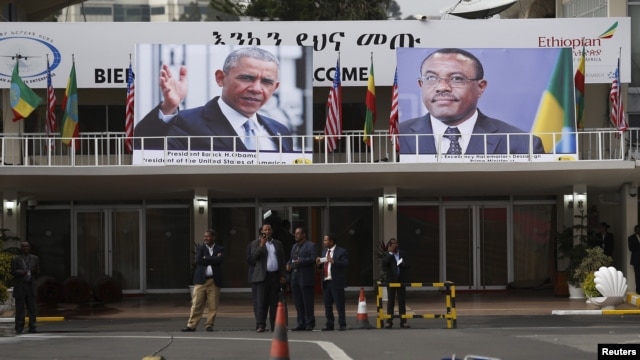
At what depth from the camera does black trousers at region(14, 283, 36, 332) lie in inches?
874

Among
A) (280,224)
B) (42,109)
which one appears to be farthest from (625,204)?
(42,109)

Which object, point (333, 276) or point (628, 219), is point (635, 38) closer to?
point (628, 219)

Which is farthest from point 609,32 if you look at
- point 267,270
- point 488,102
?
point 267,270

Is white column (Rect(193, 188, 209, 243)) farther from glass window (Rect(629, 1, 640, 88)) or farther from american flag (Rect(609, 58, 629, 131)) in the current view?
glass window (Rect(629, 1, 640, 88))

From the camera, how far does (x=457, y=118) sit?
31984 millimetres

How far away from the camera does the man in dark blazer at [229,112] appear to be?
103 ft

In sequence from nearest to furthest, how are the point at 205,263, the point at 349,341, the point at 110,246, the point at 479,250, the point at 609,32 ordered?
the point at 349,341
the point at 205,263
the point at 609,32
the point at 479,250
the point at 110,246

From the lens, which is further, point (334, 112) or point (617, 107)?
point (334, 112)

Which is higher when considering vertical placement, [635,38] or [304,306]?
[635,38]

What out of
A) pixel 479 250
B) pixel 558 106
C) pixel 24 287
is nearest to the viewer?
pixel 24 287

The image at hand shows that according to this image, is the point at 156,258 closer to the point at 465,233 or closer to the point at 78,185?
the point at 78,185

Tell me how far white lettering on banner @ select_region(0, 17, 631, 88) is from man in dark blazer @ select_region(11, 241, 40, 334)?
1143 centimetres

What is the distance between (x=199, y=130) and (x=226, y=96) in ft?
3.96

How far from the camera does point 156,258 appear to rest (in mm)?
36500
